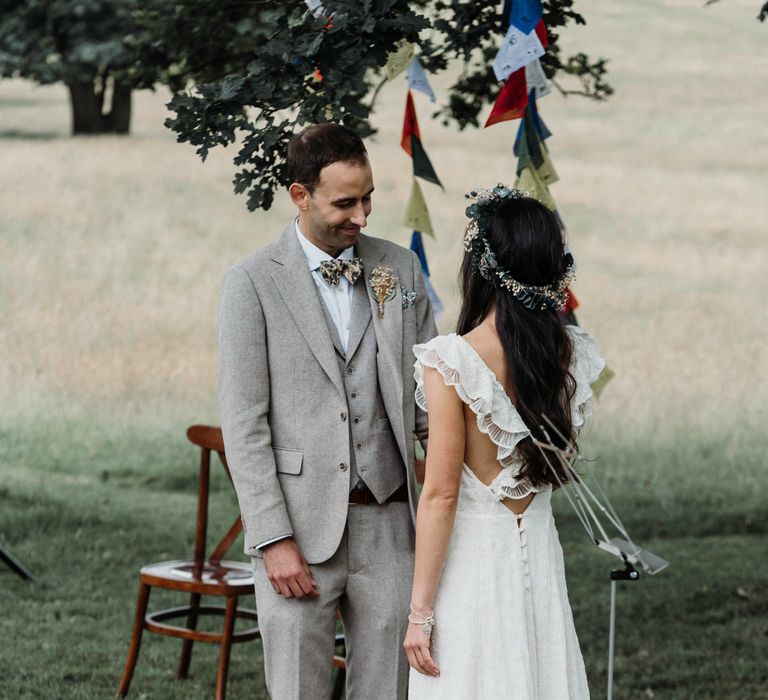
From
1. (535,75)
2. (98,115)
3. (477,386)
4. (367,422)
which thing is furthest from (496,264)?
(98,115)

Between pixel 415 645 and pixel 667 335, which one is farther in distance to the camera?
pixel 667 335

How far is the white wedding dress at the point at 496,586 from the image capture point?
293 centimetres

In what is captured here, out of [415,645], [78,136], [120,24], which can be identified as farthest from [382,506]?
[78,136]

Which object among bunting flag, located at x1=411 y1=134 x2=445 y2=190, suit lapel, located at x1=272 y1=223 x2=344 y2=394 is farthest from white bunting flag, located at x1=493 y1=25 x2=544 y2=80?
suit lapel, located at x1=272 y1=223 x2=344 y2=394

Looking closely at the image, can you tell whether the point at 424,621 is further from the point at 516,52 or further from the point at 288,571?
the point at 516,52

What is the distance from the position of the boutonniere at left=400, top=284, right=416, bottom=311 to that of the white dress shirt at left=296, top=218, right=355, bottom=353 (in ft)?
0.45

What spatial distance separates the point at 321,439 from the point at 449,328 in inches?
16.4

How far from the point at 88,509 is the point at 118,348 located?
14.2ft

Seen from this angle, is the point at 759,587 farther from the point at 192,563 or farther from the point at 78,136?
the point at 78,136

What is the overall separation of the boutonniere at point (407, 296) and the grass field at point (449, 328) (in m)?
1.36

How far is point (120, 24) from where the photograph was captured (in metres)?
17.9

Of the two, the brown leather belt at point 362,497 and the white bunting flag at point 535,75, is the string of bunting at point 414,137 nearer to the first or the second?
the white bunting flag at point 535,75

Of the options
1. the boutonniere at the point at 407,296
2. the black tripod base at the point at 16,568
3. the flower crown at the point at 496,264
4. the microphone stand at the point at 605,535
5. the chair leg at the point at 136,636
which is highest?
the flower crown at the point at 496,264

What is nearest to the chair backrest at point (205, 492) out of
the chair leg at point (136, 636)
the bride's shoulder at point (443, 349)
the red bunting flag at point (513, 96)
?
the chair leg at point (136, 636)
